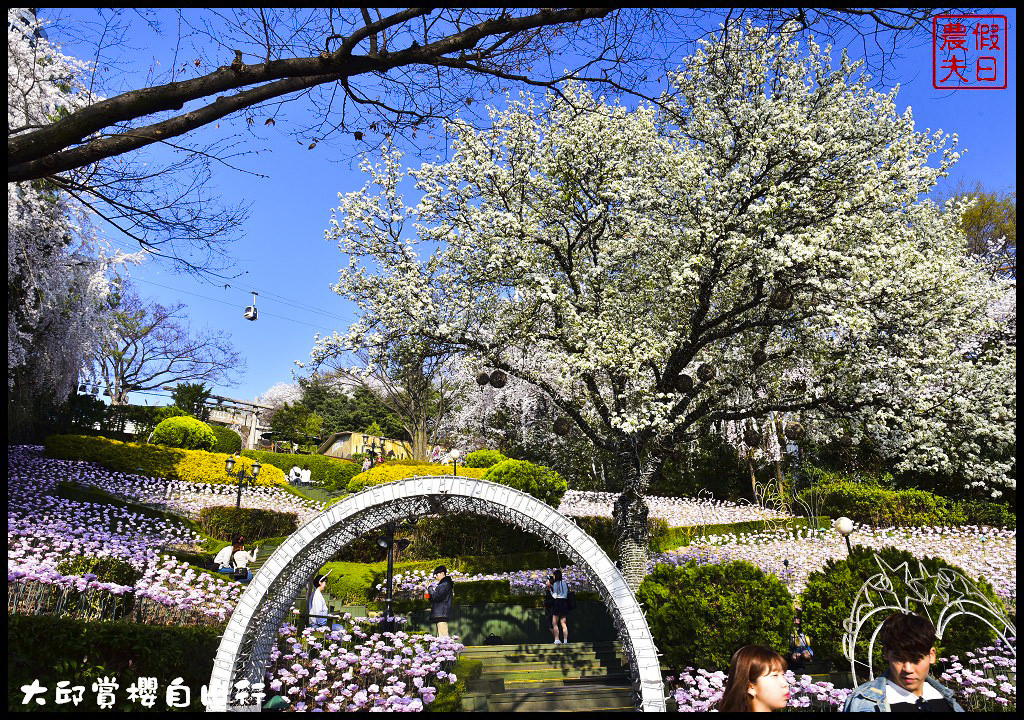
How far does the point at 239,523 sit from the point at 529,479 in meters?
10.1

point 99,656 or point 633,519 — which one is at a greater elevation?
point 633,519

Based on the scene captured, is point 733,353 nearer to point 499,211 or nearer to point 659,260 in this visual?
point 659,260

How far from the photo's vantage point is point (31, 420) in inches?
923

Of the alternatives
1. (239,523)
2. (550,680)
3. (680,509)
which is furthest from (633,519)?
(239,523)

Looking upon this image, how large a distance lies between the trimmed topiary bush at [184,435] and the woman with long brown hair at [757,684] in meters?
30.5

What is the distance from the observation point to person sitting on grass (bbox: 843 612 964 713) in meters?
3.46

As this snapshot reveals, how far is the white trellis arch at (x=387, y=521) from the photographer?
706 centimetres

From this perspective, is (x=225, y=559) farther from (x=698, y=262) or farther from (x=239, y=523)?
(x=698, y=262)

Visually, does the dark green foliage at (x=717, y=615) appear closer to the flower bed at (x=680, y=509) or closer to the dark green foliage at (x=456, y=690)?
the dark green foliage at (x=456, y=690)

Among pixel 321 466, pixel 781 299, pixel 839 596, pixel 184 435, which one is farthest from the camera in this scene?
pixel 321 466

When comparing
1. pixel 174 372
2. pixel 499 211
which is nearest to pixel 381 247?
pixel 499 211

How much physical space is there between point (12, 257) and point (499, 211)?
12606 millimetres

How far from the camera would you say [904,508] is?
2011cm

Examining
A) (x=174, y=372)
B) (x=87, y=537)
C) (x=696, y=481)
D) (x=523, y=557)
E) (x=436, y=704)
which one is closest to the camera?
(x=436, y=704)
